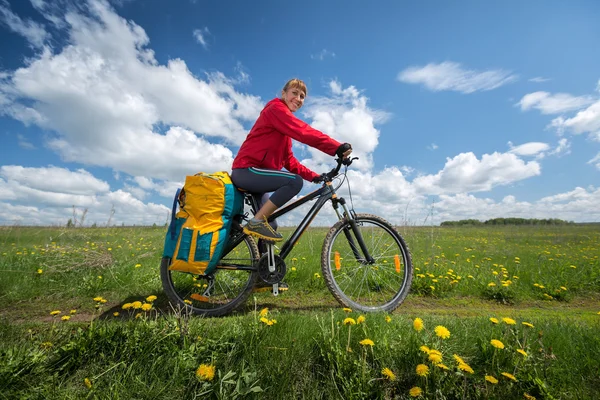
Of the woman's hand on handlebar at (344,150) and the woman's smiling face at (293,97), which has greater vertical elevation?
the woman's smiling face at (293,97)

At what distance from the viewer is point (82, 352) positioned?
1946 mm

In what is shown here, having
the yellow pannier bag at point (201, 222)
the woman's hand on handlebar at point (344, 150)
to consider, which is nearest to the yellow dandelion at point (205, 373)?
the yellow pannier bag at point (201, 222)

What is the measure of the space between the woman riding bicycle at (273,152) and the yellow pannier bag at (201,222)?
27 cm

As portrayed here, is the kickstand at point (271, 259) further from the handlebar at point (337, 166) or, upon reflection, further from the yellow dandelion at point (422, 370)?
the yellow dandelion at point (422, 370)

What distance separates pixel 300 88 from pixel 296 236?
6.73ft

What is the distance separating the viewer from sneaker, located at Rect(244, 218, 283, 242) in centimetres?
348

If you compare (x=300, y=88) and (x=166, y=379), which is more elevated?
(x=300, y=88)

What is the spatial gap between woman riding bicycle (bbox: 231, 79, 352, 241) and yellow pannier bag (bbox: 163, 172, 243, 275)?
27 cm

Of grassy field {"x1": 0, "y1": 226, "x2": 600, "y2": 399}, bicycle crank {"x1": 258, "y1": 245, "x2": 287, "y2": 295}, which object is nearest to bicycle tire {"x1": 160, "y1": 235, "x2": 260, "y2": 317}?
bicycle crank {"x1": 258, "y1": 245, "x2": 287, "y2": 295}

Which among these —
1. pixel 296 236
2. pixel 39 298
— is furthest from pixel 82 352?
pixel 39 298

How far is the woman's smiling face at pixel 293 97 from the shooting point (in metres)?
3.81

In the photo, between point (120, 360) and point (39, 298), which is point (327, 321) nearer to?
point (120, 360)

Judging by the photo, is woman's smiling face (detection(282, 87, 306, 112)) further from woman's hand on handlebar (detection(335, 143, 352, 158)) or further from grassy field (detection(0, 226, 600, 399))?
grassy field (detection(0, 226, 600, 399))

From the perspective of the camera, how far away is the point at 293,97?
3.81 metres
